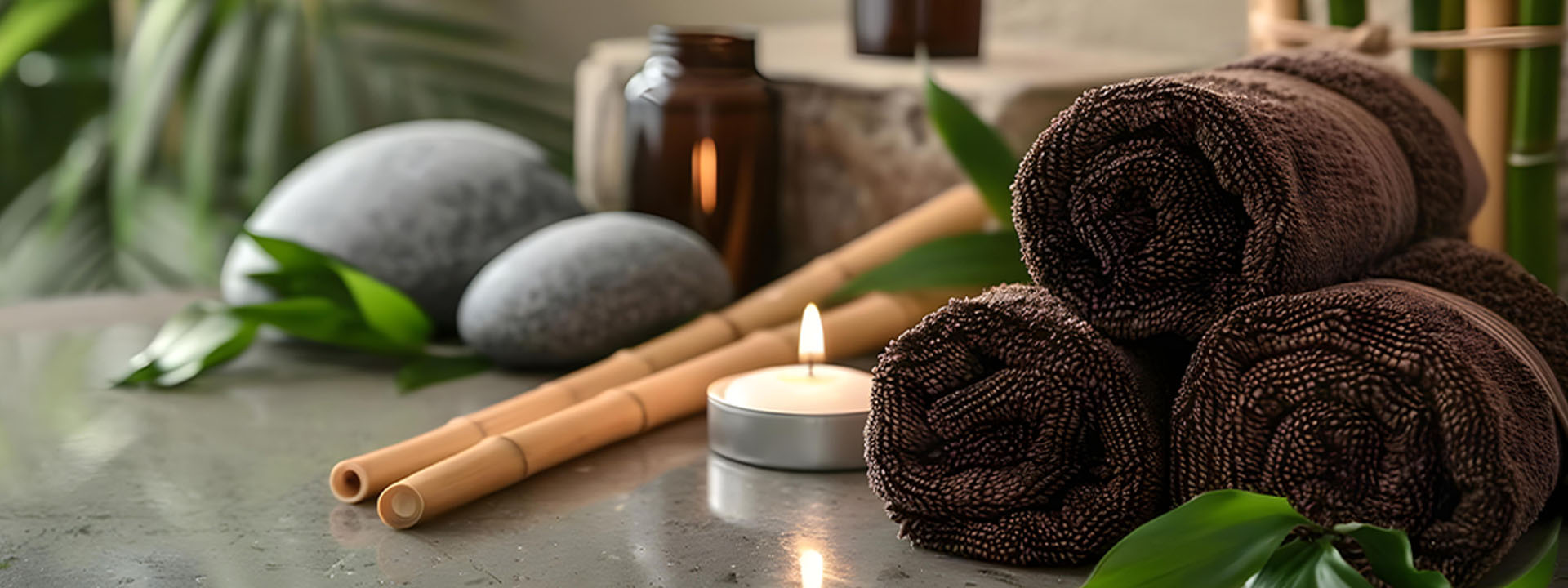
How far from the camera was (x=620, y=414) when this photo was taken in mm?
688

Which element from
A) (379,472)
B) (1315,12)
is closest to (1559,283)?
(1315,12)

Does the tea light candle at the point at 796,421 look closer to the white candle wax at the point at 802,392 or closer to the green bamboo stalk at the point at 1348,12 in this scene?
the white candle wax at the point at 802,392

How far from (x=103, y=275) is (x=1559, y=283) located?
1.44 meters

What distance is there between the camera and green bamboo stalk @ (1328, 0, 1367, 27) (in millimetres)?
775

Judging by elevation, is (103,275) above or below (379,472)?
below

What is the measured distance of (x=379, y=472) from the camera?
601mm

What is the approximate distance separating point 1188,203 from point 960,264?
34 centimetres

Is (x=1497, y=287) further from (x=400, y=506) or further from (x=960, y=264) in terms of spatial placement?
(x=400, y=506)

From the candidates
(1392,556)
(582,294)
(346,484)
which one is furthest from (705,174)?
(1392,556)

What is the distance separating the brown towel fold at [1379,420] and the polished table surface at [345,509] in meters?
0.09

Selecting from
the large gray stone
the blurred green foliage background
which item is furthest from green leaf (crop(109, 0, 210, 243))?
the large gray stone

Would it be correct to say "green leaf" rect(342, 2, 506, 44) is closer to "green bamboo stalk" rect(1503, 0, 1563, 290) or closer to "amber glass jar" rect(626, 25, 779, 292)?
"amber glass jar" rect(626, 25, 779, 292)

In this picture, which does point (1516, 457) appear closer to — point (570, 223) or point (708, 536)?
point (708, 536)

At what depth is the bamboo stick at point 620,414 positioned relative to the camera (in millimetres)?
574
